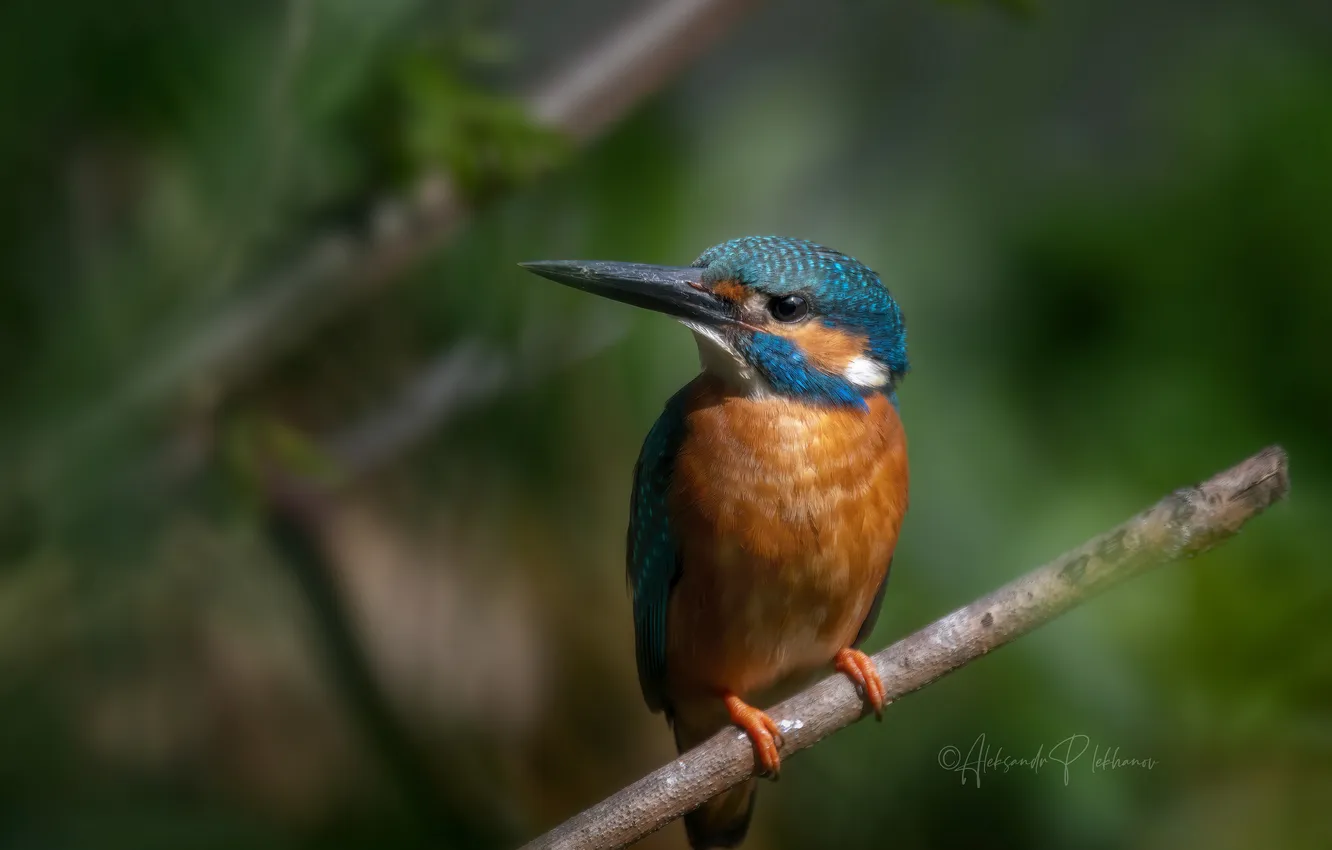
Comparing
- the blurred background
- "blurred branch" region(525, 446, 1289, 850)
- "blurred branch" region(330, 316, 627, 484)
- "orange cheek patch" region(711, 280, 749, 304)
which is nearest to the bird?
"orange cheek patch" region(711, 280, 749, 304)

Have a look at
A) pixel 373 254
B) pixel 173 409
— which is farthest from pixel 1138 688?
pixel 173 409

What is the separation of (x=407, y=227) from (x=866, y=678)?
107cm

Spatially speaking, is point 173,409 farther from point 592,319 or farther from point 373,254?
point 592,319

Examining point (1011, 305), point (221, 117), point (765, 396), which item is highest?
point (221, 117)

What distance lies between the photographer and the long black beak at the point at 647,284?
1.88 meters

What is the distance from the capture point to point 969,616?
1.65 m

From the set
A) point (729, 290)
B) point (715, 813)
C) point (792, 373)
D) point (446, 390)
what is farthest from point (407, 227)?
point (715, 813)

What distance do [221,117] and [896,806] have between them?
5.50ft

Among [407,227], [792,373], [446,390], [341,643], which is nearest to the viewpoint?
[792,373]

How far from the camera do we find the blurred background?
2.07 meters
